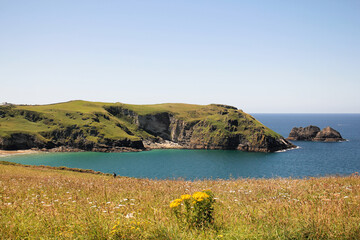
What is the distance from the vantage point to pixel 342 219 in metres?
6.16

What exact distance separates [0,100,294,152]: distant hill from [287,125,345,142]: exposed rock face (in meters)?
37.6

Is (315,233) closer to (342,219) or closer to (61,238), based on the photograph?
(342,219)

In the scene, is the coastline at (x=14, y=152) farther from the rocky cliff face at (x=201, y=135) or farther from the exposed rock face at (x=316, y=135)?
the exposed rock face at (x=316, y=135)

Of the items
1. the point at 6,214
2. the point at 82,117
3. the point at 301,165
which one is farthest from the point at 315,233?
the point at 82,117

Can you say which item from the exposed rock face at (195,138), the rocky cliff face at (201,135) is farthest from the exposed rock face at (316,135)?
the rocky cliff face at (201,135)

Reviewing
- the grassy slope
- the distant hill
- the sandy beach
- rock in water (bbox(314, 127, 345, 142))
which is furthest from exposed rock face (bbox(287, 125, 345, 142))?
the sandy beach

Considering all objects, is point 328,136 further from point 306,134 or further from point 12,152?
point 12,152

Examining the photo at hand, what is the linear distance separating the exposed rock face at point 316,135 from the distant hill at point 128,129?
123 ft

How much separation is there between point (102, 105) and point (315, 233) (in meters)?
203

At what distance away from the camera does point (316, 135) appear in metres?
179

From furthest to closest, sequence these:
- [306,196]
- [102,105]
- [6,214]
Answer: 1. [102,105]
2. [306,196]
3. [6,214]

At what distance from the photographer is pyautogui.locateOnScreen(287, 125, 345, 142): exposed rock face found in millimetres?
172700

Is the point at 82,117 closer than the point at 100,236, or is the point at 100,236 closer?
the point at 100,236

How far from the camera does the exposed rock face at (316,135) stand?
173 m
